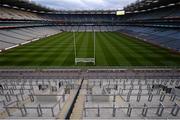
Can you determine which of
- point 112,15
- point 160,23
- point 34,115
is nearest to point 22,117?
point 34,115

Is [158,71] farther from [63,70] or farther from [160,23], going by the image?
[160,23]

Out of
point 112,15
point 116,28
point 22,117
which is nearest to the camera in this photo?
point 22,117

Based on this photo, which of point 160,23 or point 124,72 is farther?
point 160,23

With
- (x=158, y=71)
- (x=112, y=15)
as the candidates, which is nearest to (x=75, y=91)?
(x=158, y=71)

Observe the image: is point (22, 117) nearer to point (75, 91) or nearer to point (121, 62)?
point (75, 91)

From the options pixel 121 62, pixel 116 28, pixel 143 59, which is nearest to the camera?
pixel 121 62

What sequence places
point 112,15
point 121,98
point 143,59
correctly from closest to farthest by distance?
point 121,98 < point 143,59 < point 112,15

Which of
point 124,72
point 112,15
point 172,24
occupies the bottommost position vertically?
point 124,72

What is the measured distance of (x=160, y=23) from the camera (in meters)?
68.4

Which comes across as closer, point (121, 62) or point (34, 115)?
point (34, 115)

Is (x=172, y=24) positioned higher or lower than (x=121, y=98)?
higher

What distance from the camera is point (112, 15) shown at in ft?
412

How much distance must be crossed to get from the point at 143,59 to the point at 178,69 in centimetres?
825

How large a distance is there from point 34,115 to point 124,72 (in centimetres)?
1642
